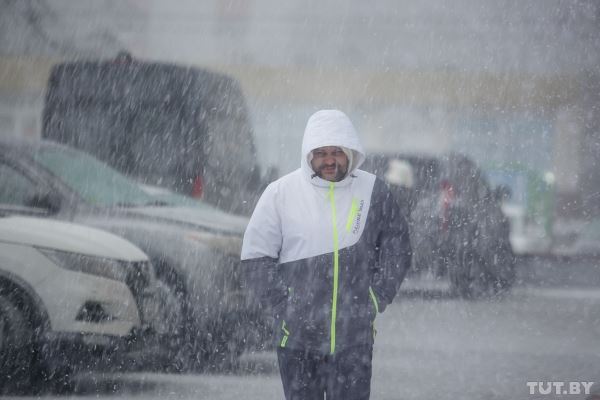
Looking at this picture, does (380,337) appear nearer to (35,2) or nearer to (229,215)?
(229,215)

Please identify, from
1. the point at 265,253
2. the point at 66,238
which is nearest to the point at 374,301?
the point at 265,253

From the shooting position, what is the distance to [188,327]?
561 centimetres

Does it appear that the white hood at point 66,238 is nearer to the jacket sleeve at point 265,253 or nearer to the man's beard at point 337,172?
the jacket sleeve at point 265,253

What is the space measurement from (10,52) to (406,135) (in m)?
2.75

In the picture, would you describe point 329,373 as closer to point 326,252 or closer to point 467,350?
point 326,252

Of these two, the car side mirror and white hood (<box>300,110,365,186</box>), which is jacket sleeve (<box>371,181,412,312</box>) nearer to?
white hood (<box>300,110,365,186</box>)

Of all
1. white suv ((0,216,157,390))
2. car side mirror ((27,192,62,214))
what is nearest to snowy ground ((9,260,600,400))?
white suv ((0,216,157,390))

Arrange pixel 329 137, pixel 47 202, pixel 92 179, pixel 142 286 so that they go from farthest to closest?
pixel 92 179, pixel 47 202, pixel 142 286, pixel 329 137

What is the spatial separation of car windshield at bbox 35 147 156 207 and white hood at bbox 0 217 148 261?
0.29m

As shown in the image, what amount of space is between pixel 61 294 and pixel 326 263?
2.22 meters

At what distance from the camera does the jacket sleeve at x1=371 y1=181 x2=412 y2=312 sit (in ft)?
11.5

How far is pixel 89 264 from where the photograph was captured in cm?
527

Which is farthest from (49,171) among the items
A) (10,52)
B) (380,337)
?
(380,337)

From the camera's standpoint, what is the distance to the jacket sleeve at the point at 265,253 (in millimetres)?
3479
